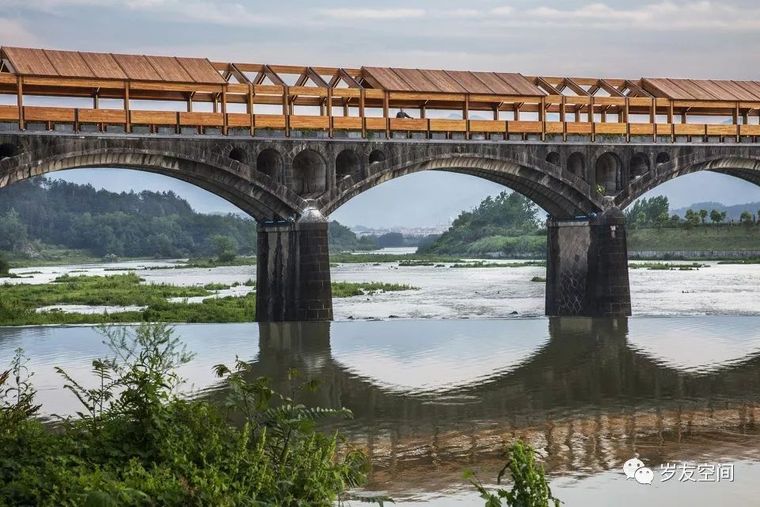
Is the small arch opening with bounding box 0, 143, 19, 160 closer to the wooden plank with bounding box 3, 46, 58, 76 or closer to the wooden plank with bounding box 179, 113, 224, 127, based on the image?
the wooden plank with bounding box 3, 46, 58, 76

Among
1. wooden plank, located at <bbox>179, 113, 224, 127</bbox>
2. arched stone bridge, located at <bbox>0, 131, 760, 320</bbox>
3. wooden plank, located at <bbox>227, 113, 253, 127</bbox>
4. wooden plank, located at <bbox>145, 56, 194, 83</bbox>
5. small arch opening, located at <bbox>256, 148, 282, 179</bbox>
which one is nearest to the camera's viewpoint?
arched stone bridge, located at <bbox>0, 131, 760, 320</bbox>

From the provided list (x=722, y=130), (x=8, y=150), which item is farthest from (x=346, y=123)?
(x=722, y=130)

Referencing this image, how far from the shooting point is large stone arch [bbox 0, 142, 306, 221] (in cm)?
3903

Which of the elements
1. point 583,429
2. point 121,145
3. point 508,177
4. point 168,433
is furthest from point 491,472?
point 508,177

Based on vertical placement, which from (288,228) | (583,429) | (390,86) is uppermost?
(390,86)

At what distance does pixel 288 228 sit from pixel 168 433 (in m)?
32.6

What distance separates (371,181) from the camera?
4644 cm

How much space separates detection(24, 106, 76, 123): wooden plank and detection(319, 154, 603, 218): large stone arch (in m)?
12.3

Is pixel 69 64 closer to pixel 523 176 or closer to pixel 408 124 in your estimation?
pixel 408 124

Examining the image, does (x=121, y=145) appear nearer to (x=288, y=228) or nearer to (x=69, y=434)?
(x=288, y=228)

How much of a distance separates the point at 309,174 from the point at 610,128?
50.9 feet

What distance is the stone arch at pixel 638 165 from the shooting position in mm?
52875

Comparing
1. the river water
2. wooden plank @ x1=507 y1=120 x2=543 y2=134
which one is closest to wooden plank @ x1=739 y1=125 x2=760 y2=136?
the river water

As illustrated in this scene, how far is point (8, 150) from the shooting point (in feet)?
129
